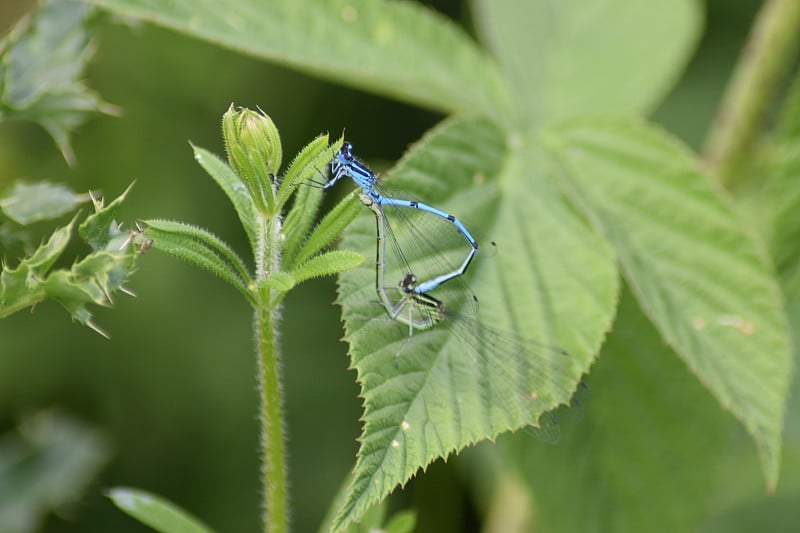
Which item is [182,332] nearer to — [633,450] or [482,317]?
[633,450]

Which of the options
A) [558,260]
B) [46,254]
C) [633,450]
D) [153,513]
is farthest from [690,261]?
[46,254]

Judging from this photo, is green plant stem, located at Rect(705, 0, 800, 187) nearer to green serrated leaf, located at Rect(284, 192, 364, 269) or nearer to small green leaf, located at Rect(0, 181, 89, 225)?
green serrated leaf, located at Rect(284, 192, 364, 269)

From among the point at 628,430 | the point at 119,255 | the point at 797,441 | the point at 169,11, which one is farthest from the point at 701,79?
the point at 119,255

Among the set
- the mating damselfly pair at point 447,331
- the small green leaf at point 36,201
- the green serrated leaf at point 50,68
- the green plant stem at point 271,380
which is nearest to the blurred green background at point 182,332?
the green serrated leaf at point 50,68

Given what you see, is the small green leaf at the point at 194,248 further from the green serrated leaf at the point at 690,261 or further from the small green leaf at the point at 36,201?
the green serrated leaf at the point at 690,261

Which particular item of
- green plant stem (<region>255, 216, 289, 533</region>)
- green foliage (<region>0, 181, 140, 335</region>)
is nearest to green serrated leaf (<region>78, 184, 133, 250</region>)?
green foliage (<region>0, 181, 140, 335</region>)

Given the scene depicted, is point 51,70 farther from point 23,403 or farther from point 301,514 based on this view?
point 301,514
